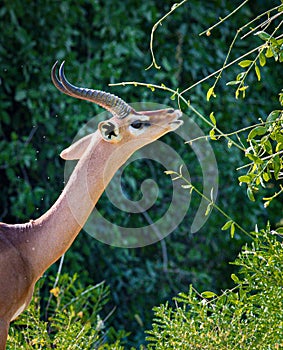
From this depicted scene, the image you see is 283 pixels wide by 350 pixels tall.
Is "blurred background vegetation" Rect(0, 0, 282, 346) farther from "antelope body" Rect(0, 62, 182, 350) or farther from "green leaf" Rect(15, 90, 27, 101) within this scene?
"antelope body" Rect(0, 62, 182, 350)

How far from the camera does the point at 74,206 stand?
2.54 metres

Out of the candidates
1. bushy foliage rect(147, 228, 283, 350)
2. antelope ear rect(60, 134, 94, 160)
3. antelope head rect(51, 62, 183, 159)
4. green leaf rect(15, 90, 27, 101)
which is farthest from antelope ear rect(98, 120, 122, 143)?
green leaf rect(15, 90, 27, 101)

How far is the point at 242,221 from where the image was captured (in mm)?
5031

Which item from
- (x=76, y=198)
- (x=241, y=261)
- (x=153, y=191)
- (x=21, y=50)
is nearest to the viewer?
(x=241, y=261)

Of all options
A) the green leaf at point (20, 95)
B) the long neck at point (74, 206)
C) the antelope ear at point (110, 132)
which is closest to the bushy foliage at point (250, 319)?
the long neck at point (74, 206)

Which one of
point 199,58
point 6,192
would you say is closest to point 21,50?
point 6,192

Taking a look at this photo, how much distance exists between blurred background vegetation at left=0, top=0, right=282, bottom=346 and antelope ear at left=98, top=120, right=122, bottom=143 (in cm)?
177

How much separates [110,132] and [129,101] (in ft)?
7.23

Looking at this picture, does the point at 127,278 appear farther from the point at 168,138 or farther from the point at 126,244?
the point at 168,138

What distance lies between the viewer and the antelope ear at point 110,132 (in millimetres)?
2549

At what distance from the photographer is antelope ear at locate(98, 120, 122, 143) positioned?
255 centimetres

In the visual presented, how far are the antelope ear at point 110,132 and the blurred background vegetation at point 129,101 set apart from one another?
1.77 metres

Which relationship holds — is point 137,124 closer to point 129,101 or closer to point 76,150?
point 76,150

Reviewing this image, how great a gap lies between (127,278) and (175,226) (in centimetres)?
44
